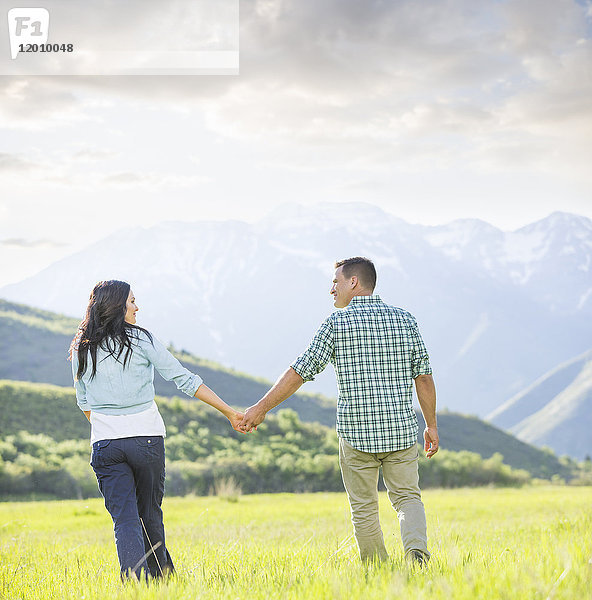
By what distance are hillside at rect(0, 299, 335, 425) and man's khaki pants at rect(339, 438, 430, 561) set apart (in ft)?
422

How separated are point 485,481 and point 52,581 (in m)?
61.7

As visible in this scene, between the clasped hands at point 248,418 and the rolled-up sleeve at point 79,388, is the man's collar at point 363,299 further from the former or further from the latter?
the rolled-up sleeve at point 79,388

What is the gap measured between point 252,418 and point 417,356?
1601 millimetres

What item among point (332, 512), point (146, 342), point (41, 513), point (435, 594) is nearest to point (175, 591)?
point (435, 594)

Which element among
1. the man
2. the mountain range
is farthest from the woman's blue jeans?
the mountain range

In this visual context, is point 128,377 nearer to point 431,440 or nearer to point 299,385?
point 299,385

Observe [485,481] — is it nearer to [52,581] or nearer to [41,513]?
[41,513]

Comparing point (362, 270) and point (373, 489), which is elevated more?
point (362, 270)

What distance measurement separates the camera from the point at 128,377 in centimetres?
540

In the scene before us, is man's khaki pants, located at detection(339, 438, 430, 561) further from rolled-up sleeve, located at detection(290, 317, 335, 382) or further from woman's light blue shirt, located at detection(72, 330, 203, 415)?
woman's light blue shirt, located at detection(72, 330, 203, 415)

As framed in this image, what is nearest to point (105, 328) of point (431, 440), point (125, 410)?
point (125, 410)

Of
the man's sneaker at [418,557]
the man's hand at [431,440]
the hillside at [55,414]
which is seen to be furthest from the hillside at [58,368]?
the man's sneaker at [418,557]

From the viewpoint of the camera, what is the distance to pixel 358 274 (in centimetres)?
607

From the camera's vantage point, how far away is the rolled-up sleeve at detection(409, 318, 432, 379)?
590 cm
